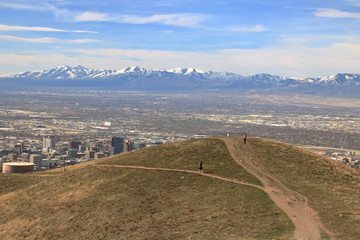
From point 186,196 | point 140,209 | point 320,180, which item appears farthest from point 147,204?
point 320,180

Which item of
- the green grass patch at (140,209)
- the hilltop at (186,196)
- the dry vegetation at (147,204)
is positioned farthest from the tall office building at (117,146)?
the green grass patch at (140,209)

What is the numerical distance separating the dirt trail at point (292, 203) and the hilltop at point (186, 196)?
0.25 m

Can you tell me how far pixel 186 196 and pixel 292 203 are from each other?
33.8 ft

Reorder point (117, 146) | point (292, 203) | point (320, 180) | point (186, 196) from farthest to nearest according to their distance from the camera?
point (117, 146)
point (320, 180)
point (186, 196)
point (292, 203)

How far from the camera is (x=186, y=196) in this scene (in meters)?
48.0

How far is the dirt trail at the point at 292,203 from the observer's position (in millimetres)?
36938

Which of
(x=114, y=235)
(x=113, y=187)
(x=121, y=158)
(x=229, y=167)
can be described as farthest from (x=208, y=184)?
(x=121, y=158)

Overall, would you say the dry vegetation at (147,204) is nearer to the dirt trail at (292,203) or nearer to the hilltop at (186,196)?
the hilltop at (186,196)

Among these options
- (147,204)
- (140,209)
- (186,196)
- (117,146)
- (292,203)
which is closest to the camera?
(292,203)

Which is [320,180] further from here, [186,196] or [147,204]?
[147,204]

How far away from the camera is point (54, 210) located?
4972 cm

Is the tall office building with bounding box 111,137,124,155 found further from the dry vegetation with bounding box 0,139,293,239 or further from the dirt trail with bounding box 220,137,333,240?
the dirt trail with bounding box 220,137,333,240

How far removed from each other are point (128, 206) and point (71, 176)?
16.7m

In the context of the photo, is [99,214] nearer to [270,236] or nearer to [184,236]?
[184,236]
